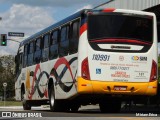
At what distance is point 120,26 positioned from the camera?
1798cm

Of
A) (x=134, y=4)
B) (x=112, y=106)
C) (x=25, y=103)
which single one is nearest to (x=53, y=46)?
(x=112, y=106)

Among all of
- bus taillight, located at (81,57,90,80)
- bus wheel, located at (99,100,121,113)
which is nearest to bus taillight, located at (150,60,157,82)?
bus taillight, located at (81,57,90,80)

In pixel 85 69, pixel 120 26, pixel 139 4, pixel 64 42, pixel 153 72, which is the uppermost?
pixel 139 4

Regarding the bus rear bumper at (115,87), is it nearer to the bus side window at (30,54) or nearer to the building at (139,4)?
the building at (139,4)

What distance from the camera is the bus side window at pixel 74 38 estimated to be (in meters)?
18.1

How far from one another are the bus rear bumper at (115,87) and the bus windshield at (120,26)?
1.49m

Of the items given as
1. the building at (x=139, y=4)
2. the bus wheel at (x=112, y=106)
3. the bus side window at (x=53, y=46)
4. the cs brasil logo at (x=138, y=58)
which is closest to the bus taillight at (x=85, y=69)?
the cs brasil logo at (x=138, y=58)

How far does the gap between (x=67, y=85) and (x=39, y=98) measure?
14.7 feet

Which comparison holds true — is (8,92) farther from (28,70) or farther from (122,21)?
(122,21)

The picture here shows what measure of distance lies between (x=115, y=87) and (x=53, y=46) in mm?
3971

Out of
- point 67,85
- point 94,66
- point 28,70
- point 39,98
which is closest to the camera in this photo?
point 94,66

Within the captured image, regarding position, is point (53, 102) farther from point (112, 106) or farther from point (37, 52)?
point (37, 52)

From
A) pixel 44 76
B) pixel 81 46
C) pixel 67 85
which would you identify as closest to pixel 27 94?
pixel 44 76

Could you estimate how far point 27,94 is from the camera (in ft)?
84.4
